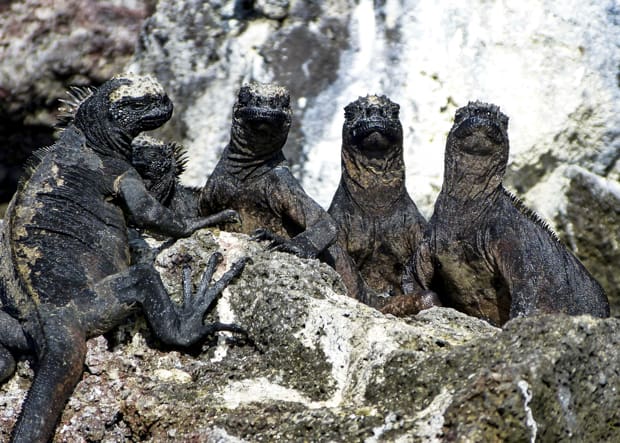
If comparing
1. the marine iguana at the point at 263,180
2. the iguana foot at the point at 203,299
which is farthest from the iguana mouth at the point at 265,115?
the iguana foot at the point at 203,299

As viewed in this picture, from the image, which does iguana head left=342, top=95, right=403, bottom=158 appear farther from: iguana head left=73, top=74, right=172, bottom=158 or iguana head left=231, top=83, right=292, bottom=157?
iguana head left=73, top=74, right=172, bottom=158

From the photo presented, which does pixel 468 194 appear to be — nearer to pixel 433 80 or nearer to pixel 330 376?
pixel 330 376

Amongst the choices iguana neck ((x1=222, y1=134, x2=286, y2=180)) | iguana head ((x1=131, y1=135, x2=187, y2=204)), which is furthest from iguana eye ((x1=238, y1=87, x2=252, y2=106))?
iguana head ((x1=131, y1=135, x2=187, y2=204))

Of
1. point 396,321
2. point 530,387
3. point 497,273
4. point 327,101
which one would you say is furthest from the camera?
point 327,101

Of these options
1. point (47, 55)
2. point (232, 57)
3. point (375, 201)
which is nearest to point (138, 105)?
point (375, 201)

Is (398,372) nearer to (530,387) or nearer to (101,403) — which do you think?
(530,387)

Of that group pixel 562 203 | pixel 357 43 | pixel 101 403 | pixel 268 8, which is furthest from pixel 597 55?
pixel 101 403
